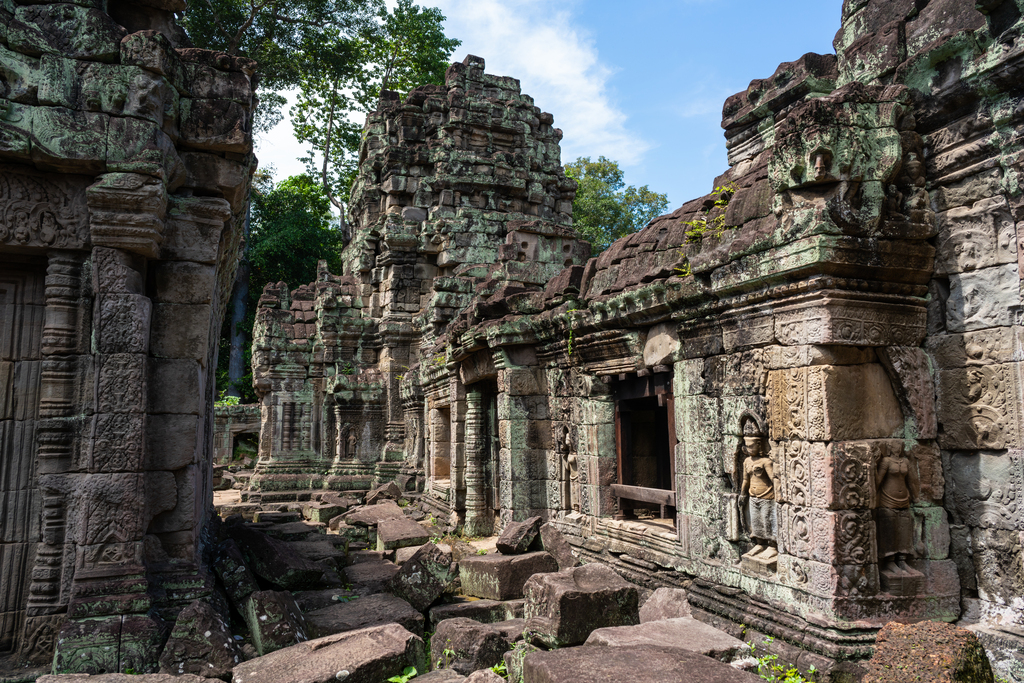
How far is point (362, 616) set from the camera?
545 cm

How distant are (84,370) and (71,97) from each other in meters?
1.87

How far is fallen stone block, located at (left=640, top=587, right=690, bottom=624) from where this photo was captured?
481cm

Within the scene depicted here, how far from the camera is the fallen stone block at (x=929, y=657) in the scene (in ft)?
9.89

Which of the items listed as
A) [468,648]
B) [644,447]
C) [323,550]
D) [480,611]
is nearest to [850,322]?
[468,648]

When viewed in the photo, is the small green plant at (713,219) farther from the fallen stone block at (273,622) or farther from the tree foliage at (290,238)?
the tree foliage at (290,238)

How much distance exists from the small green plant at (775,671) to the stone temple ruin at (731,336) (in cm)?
10

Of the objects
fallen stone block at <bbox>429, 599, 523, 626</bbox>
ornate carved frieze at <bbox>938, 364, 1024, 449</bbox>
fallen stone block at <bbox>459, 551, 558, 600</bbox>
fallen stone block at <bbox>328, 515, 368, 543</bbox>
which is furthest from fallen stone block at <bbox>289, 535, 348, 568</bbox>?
ornate carved frieze at <bbox>938, 364, 1024, 449</bbox>

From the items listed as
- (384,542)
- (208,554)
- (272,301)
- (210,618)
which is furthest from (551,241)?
(272,301)

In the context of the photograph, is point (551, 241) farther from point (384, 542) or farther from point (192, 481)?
point (192, 481)

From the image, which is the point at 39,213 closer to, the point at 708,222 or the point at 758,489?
the point at 708,222

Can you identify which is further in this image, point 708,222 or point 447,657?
point 708,222

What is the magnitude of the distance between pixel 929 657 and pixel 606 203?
26434 mm

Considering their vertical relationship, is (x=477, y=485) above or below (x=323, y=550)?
above

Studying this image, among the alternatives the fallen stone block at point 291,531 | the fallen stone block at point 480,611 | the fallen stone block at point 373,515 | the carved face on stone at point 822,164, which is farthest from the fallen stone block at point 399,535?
the carved face on stone at point 822,164
